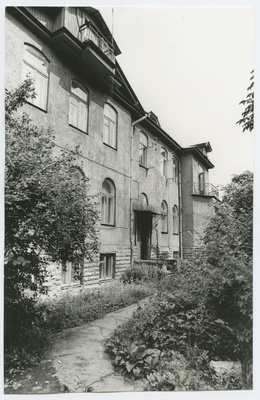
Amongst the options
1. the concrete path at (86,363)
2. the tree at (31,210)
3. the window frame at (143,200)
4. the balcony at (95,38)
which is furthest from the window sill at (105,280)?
the balcony at (95,38)

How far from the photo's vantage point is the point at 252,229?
5035mm

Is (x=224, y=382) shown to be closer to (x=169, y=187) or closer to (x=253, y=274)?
(x=253, y=274)

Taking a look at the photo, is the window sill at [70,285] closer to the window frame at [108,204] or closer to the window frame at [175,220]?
the window frame at [108,204]

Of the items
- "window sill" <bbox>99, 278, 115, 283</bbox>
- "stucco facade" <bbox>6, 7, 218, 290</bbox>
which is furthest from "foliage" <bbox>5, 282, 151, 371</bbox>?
"window sill" <bbox>99, 278, 115, 283</bbox>

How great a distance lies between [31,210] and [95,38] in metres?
8.16

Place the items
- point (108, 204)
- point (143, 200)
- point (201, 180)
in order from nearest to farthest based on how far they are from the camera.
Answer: point (108, 204) → point (143, 200) → point (201, 180)

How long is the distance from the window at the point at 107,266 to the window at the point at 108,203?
1344 mm

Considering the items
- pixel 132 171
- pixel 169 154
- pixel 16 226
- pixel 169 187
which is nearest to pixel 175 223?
pixel 169 187

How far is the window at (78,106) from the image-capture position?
32.2ft

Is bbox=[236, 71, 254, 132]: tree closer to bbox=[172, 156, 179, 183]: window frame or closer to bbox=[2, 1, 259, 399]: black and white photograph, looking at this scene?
bbox=[2, 1, 259, 399]: black and white photograph

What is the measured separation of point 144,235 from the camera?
50.3ft

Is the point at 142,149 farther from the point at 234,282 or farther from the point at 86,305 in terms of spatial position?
the point at 234,282

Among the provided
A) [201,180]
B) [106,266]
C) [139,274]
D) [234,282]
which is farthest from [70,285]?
[201,180]

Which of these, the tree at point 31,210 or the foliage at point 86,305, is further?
the foliage at point 86,305
